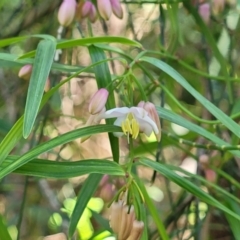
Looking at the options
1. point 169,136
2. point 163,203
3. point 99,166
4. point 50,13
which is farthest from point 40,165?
point 163,203

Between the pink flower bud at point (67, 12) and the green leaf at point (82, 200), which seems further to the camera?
the pink flower bud at point (67, 12)

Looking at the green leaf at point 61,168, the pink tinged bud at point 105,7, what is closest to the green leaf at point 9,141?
the green leaf at point 61,168

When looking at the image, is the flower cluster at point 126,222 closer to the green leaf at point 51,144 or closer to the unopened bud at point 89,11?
the green leaf at point 51,144

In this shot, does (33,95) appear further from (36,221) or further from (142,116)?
(36,221)

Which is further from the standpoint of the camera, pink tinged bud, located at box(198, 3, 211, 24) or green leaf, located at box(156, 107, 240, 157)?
pink tinged bud, located at box(198, 3, 211, 24)

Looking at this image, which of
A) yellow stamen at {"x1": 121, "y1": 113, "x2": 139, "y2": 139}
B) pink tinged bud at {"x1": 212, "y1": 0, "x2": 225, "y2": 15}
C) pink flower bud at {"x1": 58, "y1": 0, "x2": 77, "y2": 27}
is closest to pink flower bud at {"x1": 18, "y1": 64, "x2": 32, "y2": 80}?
pink flower bud at {"x1": 58, "y1": 0, "x2": 77, "y2": 27}

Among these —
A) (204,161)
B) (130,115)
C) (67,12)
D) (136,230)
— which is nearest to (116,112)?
(130,115)

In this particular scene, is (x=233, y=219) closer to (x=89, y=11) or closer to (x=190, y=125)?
(x=190, y=125)

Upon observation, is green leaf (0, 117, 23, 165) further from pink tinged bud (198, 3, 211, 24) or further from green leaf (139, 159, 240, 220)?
pink tinged bud (198, 3, 211, 24)
